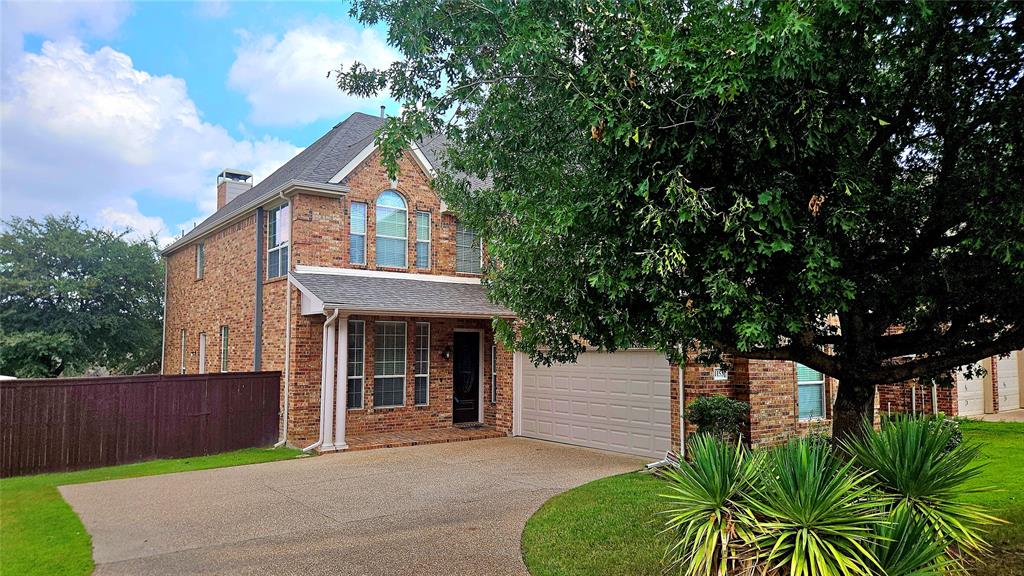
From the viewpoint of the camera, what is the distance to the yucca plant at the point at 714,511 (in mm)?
4387

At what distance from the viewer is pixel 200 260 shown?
18734 mm

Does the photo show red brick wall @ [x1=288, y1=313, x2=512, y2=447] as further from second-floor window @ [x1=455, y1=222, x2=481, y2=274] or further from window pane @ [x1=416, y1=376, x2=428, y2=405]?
second-floor window @ [x1=455, y1=222, x2=481, y2=274]

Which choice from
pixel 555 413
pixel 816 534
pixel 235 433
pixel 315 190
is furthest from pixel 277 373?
pixel 816 534

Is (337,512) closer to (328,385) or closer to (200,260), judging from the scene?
(328,385)

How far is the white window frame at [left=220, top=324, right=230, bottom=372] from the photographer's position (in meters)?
16.5

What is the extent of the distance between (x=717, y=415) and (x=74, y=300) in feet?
83.9

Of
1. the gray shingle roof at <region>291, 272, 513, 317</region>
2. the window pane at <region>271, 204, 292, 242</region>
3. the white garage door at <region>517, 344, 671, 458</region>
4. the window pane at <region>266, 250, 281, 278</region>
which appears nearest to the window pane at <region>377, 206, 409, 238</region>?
the gray shingle roof at <region>291, 272, 513, 317</region>

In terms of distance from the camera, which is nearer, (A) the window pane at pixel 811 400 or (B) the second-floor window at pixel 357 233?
(A) the window pane at pixel 811 400

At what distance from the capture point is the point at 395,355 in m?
14.9

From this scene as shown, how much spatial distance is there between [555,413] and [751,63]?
1043cm

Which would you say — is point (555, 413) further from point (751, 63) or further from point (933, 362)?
point (751, 63)

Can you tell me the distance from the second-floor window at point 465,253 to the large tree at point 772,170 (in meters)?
9.89

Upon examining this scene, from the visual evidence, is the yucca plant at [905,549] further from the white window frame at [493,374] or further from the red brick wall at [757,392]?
the white window frame at [493,374]

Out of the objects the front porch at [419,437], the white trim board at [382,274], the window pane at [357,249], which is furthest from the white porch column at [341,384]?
the window pane at [357,249]
